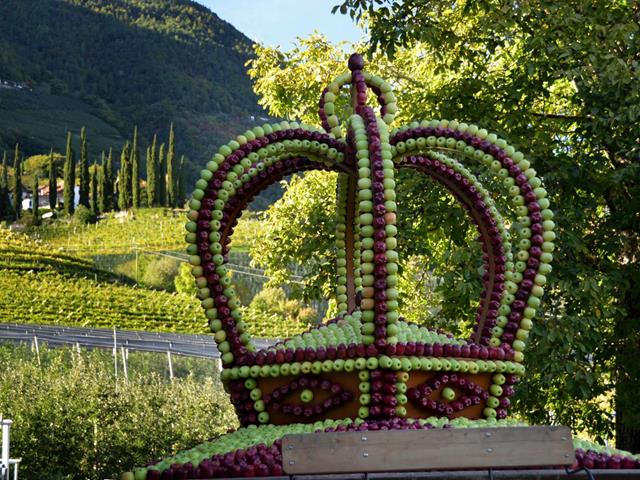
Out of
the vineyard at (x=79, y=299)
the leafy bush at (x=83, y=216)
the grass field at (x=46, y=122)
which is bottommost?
the vineyard at (x=79, y=299)

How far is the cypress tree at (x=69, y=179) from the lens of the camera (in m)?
16.7

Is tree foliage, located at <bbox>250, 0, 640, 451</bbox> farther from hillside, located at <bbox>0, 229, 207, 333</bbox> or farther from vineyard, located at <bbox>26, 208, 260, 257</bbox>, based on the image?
hillside, located at <bbox>0, 229, 207, 333</bbox>

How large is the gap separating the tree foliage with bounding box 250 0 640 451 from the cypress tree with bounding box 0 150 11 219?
8.93 metres

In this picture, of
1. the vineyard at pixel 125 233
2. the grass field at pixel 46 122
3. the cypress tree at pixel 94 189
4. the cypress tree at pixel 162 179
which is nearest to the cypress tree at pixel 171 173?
the cypress tree at pixel 162 179

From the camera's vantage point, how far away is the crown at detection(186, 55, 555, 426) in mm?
3373

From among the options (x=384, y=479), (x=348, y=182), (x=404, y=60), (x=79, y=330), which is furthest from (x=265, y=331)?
(x=384, y=479)

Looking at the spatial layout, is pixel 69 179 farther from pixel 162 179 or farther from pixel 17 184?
pixel 162 179

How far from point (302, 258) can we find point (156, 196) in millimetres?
8469

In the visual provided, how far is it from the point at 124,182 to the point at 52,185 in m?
1.33

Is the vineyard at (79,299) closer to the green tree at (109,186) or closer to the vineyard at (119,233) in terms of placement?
the vineyard at (119,233)

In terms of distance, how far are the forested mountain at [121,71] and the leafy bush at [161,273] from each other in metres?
2.56

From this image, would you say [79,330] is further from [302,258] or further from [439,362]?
[439,362]

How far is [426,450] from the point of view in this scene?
2.83 m

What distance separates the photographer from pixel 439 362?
3416mm
